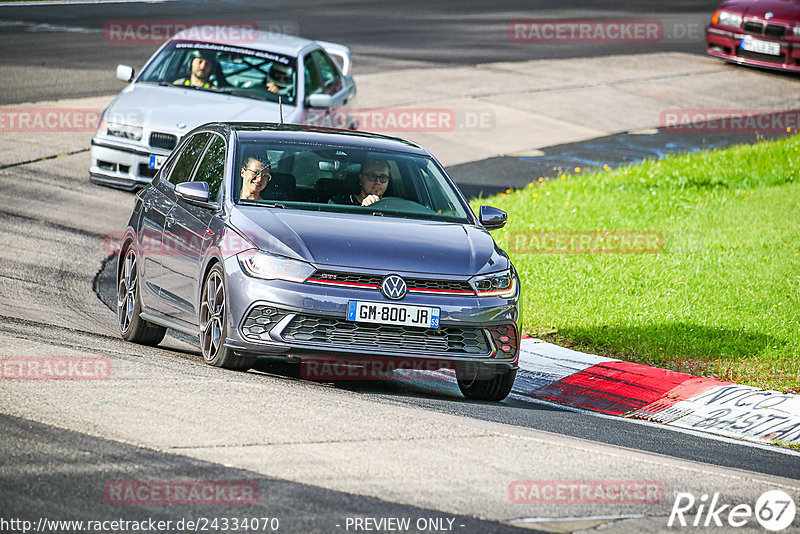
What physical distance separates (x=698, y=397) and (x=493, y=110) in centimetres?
1294

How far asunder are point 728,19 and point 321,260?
19870 millimetres

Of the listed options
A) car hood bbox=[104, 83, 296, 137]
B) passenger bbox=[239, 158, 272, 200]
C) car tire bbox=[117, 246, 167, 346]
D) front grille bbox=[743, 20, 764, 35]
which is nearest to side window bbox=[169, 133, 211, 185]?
Answer: car tire bbox=[117, 246, 167, 346]

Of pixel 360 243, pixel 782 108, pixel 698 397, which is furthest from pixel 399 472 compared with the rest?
pixel 782 108

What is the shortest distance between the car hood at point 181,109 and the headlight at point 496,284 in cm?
641

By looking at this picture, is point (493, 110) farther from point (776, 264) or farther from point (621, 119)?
point (776, 264)

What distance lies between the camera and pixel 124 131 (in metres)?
14.2

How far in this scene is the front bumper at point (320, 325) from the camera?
7.68 metres

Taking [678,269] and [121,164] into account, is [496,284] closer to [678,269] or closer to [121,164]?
[678,269]

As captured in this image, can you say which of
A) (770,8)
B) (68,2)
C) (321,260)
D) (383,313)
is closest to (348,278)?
(321,260)

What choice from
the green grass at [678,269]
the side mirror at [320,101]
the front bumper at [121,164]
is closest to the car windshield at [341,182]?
the green grass at [678,269]

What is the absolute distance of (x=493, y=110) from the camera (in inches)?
857

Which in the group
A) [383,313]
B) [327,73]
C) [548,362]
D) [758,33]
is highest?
[758,33]

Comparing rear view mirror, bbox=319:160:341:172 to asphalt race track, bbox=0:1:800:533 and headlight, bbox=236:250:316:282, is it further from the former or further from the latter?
asphalt race track, bbox=0:1:800:533

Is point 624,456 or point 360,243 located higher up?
point 360,243
